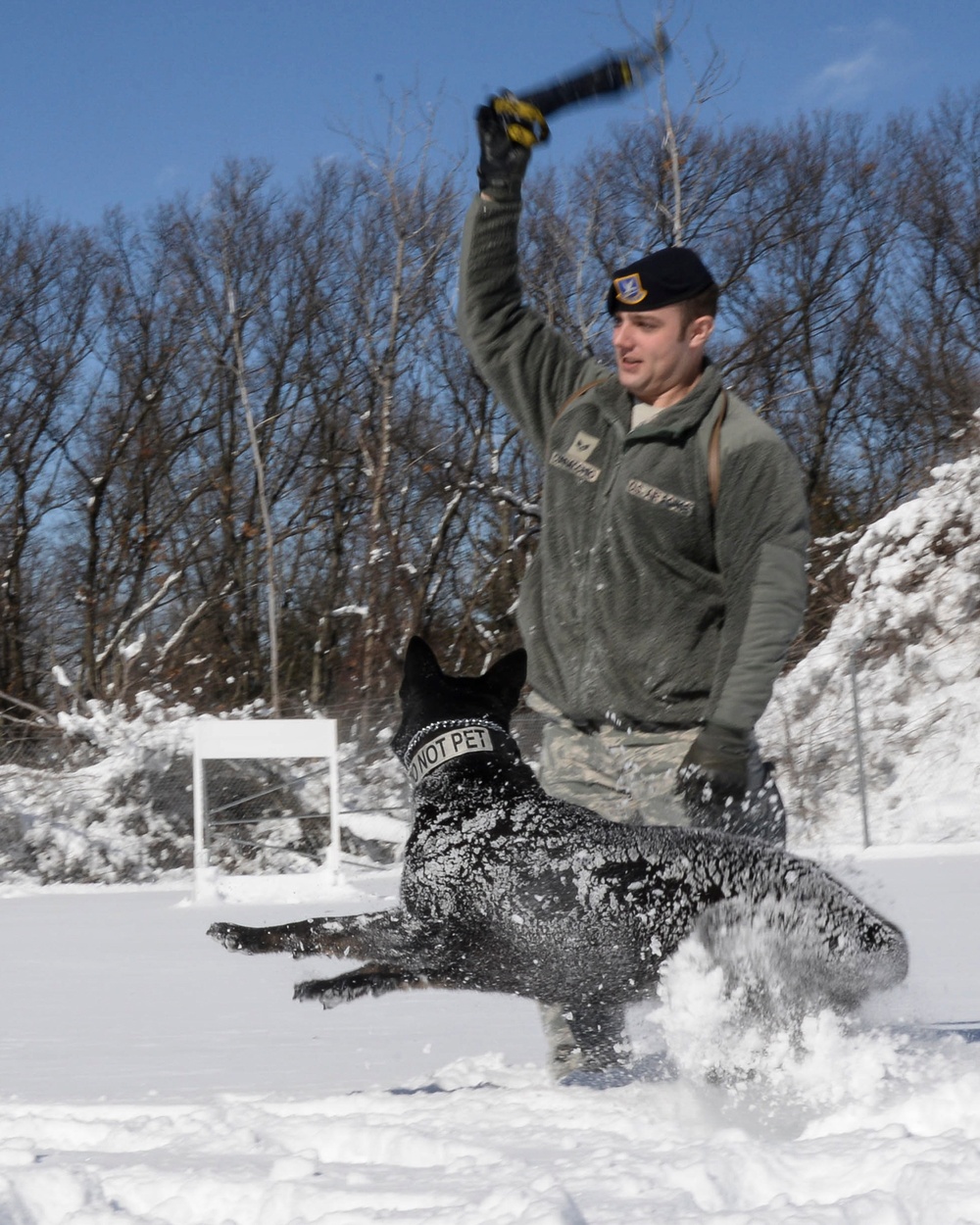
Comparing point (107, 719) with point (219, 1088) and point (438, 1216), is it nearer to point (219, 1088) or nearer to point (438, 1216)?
point (219, 1088)

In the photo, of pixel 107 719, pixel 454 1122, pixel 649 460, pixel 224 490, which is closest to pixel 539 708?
pixel 649 460

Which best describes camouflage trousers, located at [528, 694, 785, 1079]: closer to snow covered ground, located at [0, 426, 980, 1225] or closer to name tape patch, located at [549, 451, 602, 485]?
snow covered ground, located at [0, 426, 980, 1225]

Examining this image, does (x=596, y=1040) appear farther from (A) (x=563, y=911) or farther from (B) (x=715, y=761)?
(B) (x=715, y=761)

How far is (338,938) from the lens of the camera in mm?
2592

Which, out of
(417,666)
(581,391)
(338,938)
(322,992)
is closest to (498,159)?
(581,391)

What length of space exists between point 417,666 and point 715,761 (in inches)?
28.2

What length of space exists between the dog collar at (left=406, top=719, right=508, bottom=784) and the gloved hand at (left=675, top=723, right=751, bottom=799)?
0.43 meters

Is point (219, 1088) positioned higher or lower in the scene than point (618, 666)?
lower

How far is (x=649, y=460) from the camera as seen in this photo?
8.57 feet

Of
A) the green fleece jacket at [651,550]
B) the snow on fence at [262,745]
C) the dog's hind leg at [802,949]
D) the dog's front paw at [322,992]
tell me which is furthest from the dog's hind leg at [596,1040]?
the snow on fence at [262,745]

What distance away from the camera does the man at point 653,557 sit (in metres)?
2.54

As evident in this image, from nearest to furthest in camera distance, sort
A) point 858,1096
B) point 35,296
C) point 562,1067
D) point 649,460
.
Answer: point 858,1096 → point 649,460 → point 562,1067 → point 35,296

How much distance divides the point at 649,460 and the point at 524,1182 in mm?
1392

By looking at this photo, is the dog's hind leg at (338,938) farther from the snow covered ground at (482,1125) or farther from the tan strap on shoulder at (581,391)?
the tan strap on shoulder at (581,391)
